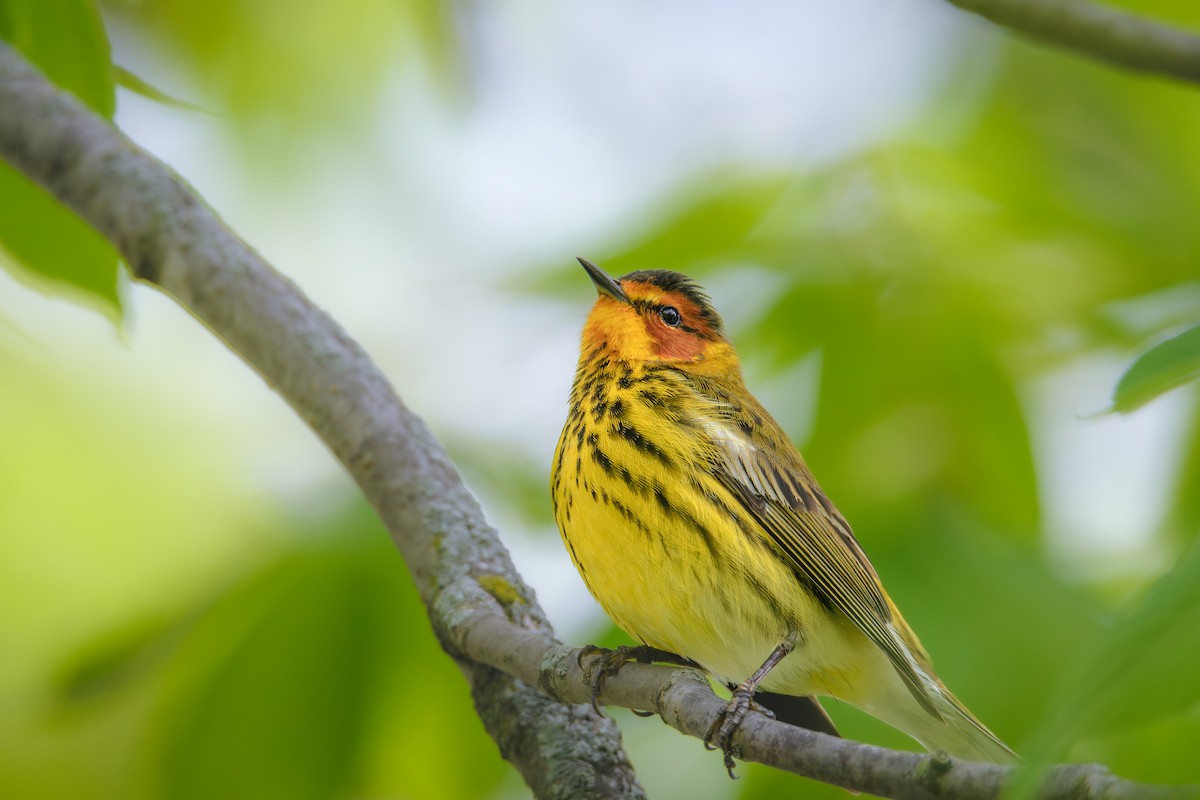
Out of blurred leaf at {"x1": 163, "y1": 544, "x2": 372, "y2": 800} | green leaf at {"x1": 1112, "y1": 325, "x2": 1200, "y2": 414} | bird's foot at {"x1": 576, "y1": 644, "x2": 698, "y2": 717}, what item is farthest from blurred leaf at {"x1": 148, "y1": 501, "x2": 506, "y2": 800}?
green leaf at {"x1": 1112, "y1": 325, "x2": 1200, "y2": 414}

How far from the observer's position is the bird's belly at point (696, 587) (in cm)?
301

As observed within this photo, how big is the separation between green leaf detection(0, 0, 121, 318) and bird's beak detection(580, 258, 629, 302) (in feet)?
4.58

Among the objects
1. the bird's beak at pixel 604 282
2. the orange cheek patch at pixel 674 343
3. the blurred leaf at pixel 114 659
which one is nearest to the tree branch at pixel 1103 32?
the bird's beak at pixel 604 282

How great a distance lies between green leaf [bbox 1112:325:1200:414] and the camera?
1.41 m

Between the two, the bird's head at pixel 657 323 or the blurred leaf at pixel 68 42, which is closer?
the blurred leaf at pixel 68 42

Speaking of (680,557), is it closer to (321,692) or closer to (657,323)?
(321,692)

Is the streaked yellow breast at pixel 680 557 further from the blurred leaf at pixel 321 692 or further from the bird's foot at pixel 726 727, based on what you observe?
Answer: the bird's foot at pixel 726 727

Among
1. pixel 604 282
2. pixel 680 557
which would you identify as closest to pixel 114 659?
pixel 680 557

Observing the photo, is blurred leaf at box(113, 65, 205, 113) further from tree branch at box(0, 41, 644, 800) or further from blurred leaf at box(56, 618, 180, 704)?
blurred leaf at box(56, 618, 180, 704)

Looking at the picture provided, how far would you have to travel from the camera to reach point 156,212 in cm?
310

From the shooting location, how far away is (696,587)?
118 inches

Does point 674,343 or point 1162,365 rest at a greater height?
point 674,343

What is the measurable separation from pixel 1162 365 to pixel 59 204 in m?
2.72

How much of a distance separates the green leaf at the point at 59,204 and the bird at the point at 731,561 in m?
1.38
